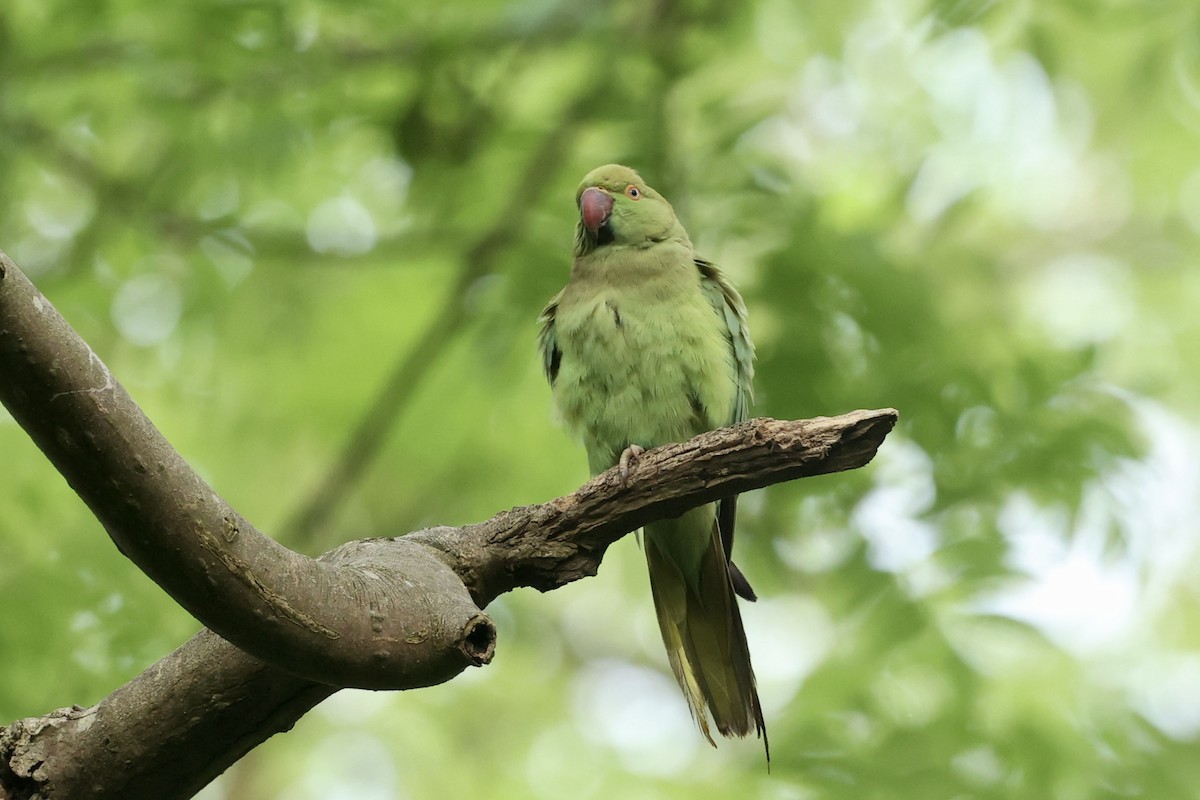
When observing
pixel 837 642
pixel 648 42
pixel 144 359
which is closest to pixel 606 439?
pixel 837 642

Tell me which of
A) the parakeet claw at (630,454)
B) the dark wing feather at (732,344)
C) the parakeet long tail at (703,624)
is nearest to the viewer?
the parakeet claw at (630,454)

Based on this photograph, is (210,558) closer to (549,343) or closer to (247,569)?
(247,569)

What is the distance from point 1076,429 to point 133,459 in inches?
166

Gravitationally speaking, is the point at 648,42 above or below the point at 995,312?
above

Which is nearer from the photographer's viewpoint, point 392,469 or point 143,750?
point 143,750

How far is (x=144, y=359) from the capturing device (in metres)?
6.51

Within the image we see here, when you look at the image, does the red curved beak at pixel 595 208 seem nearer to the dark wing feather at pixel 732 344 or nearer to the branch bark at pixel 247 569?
the dark wing feather at pixel 732 344

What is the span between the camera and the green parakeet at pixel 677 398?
165 inches

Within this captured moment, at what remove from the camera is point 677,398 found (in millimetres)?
4293

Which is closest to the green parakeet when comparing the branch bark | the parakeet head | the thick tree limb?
the parakeet head

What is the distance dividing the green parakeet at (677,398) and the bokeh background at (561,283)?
736 mm

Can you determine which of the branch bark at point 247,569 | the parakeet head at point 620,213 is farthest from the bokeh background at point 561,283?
the branch bark at point 247,569

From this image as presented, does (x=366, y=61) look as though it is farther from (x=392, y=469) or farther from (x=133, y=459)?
(x=133, y=459)

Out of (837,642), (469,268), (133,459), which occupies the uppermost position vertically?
(469,268)
